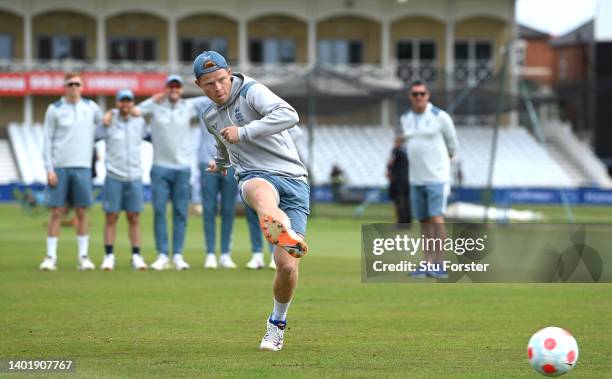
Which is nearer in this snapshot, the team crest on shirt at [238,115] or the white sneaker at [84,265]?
the team crest on shirt at [238,115]

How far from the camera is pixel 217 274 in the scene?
636 inches

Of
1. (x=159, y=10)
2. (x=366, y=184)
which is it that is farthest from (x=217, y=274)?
(x=159, y=10)

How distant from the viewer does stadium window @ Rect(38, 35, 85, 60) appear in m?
61.0

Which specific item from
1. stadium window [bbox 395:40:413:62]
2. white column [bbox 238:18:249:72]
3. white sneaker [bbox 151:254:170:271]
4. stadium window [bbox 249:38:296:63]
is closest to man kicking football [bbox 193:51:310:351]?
white sneaker [bbox 151:254:170:271]

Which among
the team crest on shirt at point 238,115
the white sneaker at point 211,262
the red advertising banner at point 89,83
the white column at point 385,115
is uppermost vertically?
the red advertising banner at point 89,83

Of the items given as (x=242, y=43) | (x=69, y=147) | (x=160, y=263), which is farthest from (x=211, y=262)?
(x=242, y=43)

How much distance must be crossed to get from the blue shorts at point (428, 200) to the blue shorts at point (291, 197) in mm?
6252

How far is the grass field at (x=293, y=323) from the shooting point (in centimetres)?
864

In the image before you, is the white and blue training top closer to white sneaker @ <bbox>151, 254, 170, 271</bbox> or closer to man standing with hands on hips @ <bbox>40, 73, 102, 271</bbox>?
white sneaker @ <bbox>151, 254, 170, 271</bbox>

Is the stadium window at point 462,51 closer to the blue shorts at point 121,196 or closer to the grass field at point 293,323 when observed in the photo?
the grass field at point 293,323

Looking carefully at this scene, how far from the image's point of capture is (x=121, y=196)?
16.5 meters

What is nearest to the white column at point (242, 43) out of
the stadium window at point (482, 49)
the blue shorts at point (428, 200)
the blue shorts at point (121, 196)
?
the stadium window at point (482, 49)

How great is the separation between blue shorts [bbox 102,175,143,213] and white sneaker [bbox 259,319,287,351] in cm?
722

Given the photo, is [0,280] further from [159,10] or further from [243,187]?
[159,10]
